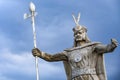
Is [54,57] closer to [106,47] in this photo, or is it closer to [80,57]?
[80,57]

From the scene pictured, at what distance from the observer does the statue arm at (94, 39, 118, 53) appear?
10.2 meters

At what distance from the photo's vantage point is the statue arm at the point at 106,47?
1022cm

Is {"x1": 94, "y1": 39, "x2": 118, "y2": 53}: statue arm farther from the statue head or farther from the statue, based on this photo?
the statue head

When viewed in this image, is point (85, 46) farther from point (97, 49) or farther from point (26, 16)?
point (26, 16)

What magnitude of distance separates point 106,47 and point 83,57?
665 mm

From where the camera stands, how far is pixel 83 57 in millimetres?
10891

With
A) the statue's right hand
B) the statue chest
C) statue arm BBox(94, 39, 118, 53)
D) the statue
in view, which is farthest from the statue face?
the statue's right hand

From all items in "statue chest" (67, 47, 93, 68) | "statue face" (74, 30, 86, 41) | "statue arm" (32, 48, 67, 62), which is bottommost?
"statue chest" (67, 47, 93, 68)

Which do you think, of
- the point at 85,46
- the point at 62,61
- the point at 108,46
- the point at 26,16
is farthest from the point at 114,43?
the point at 26,16

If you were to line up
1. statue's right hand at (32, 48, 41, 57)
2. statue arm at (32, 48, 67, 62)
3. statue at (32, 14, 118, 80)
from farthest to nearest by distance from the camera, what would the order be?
statue arm at (32, 48, 67, 62) < statue's right hand at (32, 48, 41, 57) < statue at (32, 14, 118, 80)

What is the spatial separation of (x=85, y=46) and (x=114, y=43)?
1.02 metres

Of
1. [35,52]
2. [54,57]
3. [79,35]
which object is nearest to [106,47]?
[79,35]

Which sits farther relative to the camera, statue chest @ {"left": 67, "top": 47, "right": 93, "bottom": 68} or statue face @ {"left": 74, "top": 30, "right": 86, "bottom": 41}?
statue face @ {"left": 74, "top": 30, "right": 86, "bottom": 41}

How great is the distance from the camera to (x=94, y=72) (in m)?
10.8
